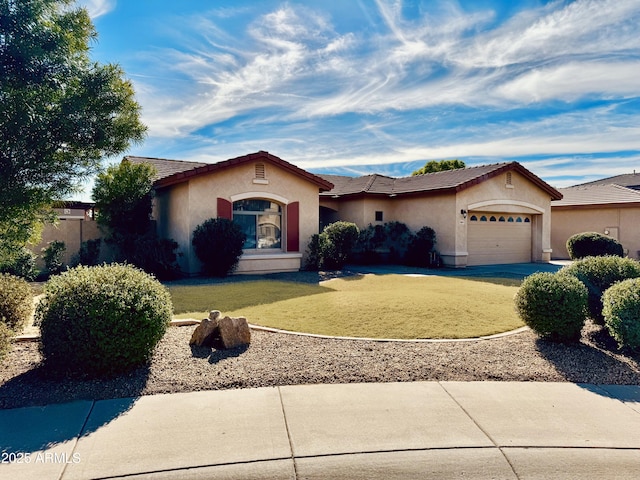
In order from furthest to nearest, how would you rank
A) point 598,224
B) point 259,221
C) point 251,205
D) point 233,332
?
point 598,224 → point 259,221 → point 251,205 → point 233,332

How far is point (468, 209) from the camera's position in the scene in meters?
18.8

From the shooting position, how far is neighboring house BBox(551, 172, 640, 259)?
22.2 m

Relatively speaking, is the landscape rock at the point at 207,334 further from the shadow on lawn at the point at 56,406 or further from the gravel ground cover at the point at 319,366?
the shadow on lawn at the point at 56,406

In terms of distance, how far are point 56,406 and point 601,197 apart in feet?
91.0

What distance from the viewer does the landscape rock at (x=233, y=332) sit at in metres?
6.10

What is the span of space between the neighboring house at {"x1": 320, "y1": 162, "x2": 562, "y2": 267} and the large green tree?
1418 cm

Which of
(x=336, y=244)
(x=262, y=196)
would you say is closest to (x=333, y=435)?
(x=262, y=196)

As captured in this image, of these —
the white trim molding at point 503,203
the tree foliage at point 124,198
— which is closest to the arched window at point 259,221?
the tree foliage at point 124,198

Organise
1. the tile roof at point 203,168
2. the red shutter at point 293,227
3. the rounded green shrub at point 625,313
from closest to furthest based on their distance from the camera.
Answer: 1. the rounded green shrub at point 625,313
2. the tile roof at point 203,168
3. the red shutter at point 293,227

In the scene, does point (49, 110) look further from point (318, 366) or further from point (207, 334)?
point (318, 366)

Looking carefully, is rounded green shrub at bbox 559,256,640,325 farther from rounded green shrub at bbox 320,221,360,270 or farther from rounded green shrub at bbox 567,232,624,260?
rounded green shrub at bbox 567,232,624,260

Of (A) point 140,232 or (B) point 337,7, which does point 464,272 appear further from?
(A) point 140,232

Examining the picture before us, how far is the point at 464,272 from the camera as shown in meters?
17.0

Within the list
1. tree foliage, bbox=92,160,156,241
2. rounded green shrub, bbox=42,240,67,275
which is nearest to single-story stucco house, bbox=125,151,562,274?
tree foliage, bbox=92,160,156,241
